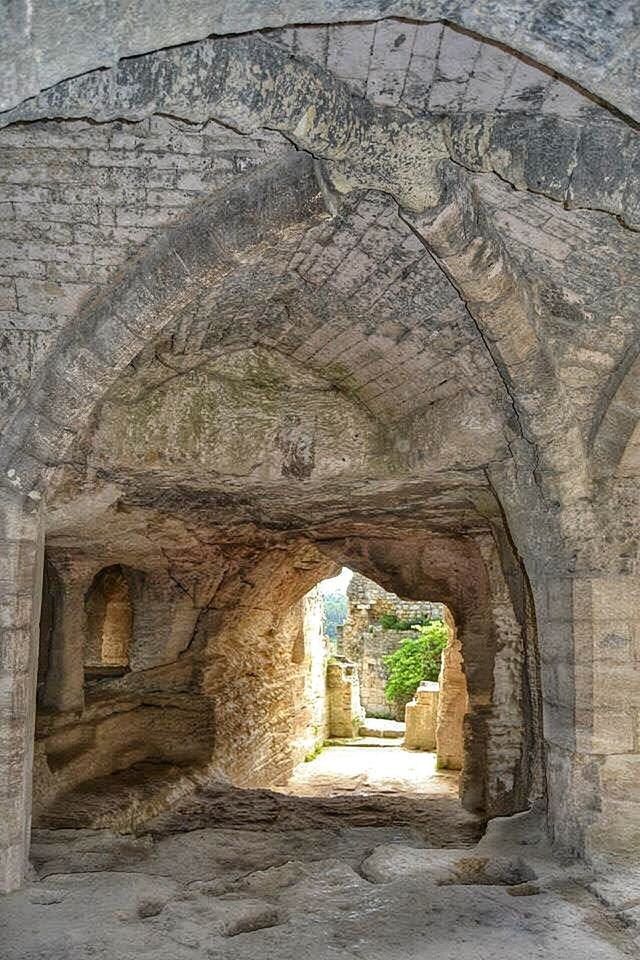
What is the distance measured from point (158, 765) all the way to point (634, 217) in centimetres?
740

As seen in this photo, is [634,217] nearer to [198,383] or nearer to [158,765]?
[198,383]

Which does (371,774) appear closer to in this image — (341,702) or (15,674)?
(341,702)

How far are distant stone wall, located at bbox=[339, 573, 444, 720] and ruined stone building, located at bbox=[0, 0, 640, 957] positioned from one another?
38.1ft

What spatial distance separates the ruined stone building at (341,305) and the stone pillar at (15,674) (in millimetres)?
16

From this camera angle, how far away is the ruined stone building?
245 cm

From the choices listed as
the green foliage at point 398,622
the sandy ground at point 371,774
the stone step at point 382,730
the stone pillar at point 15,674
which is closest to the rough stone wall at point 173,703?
the sandy ground at point 371,774

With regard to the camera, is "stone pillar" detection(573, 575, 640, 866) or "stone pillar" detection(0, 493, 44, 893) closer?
"stone pillar" detection(0, 493, 44, 893)

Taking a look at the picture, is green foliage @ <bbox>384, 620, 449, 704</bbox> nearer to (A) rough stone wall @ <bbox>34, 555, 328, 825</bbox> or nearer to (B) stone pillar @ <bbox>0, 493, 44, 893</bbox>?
(A) rough stone wall @ <bbox>34, 555, 328, 825</bbox>

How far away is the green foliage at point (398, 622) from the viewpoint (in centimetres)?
1820

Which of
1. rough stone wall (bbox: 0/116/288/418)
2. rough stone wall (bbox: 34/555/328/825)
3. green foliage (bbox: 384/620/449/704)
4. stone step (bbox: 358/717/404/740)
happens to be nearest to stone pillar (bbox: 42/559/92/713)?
rough stone wall (bbox: 34/555/328/825)

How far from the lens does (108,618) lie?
11211mm

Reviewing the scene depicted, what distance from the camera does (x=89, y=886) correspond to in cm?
410

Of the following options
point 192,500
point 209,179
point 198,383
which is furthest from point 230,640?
point 209,179

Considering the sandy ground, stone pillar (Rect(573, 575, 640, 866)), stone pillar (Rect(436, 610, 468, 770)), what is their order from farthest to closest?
stone pillar (Rect(436, 610, 468, 770)), the sandy ground, stone pillar (Rect(573, 575, 640, 866))
